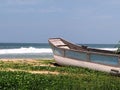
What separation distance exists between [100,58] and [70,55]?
9.49 feet

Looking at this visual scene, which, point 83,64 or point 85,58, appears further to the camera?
point 83,64

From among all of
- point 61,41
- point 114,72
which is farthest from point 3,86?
point 61,41

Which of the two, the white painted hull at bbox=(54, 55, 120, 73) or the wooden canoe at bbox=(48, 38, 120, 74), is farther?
the white painted hull at bbox=(54, 55, 120, 73)

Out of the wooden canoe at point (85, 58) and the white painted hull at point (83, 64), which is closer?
the wooden canoe at point (85, 58)

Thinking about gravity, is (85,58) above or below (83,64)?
above

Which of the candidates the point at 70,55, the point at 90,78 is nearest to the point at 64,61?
the point at 70,55

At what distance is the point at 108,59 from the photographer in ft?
66.0

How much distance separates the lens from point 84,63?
22047 millimetres

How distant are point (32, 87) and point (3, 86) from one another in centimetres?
100

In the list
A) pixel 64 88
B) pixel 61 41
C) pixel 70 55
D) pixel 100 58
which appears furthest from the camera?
pixel 61 41

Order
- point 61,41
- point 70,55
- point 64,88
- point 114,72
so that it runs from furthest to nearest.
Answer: point 61,41, point 70,55, point 114,72, point 64,88

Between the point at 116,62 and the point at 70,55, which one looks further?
the point at 70,55

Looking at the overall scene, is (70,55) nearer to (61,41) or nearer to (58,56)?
(58,56)

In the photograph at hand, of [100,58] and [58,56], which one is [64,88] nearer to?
[100,58]
